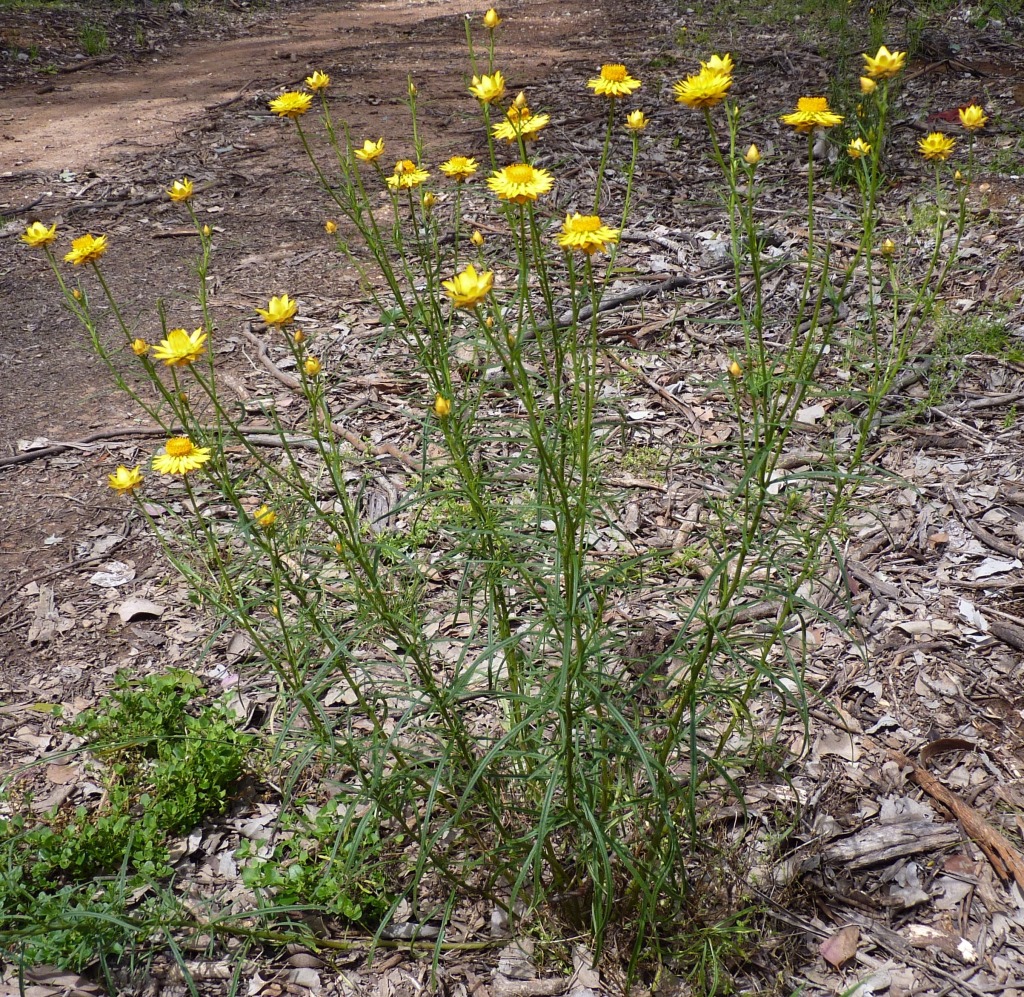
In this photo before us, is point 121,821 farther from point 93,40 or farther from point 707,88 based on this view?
point 93,40

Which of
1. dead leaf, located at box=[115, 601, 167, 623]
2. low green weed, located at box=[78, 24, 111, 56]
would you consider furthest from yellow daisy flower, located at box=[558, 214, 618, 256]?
low green weed, located at box=[78, 24, 111, 56]

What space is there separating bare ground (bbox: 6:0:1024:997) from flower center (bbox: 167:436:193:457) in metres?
0.64

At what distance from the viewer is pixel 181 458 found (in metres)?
1.52

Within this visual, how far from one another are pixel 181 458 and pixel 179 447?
1.0 inches

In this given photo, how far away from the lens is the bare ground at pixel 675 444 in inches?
72.9

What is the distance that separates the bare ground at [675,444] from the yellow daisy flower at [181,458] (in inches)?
25.4

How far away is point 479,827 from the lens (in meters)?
1.99

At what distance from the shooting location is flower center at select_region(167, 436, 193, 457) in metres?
1.49

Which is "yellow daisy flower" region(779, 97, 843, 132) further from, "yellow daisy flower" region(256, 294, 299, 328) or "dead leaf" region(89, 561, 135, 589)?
"dead leaf" region(89, 561, 135, 589)

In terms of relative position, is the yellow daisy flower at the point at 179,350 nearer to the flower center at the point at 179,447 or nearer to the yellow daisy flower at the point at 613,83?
the flower center at the point at 179,447

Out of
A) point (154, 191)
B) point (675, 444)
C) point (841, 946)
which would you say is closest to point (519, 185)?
point (841, 946)

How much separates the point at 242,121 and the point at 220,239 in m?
2.32

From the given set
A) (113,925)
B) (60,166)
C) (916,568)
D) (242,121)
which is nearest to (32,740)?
(113,925)

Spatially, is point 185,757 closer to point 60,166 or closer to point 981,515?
point 981,515
